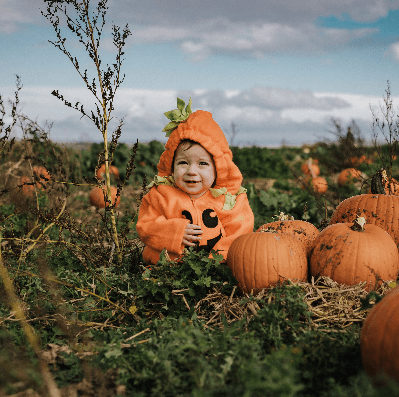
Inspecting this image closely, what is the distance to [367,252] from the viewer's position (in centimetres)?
324

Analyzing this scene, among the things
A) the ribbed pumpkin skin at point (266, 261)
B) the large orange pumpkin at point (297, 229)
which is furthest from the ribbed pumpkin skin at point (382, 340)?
the large orange pumpkin at point (297, 229)

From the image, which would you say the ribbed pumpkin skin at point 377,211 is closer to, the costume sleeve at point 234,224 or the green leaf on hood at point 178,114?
the costume sleeve at point 234,224

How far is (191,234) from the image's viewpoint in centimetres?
383

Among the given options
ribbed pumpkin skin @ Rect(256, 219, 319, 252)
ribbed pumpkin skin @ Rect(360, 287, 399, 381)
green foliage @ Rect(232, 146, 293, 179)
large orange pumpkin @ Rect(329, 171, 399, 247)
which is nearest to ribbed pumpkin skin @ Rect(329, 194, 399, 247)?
large orange pumpkin @ Rect(329, 171, 399, 247)

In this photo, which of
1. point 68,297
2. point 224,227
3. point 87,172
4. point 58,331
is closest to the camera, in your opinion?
point 58,331

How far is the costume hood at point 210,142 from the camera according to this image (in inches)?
149

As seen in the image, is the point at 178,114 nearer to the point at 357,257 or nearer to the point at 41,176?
the point at 41,176

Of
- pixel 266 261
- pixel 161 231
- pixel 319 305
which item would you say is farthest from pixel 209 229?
pixel 319 305

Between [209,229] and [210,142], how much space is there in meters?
0.91

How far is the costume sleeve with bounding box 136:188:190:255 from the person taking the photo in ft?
12.4

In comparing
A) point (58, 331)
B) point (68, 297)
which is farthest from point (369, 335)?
point (68, 297)

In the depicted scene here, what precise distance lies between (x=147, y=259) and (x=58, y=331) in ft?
4.37

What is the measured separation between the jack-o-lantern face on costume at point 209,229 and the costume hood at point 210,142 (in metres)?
0.34

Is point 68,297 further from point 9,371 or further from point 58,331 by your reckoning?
point 9,371
